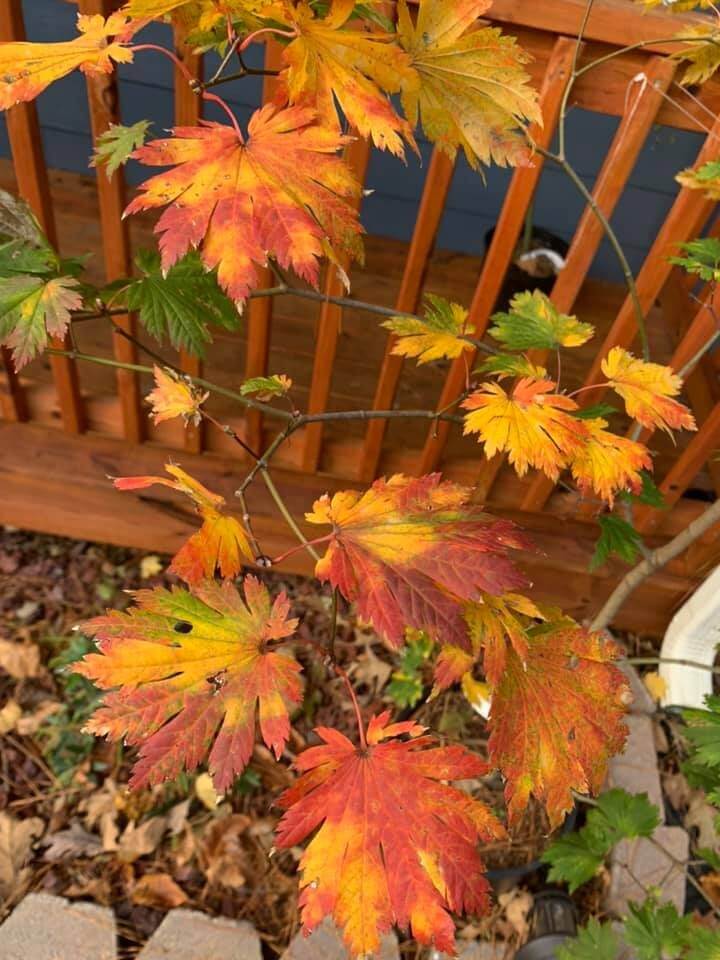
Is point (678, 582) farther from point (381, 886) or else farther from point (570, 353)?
point (381, 886)

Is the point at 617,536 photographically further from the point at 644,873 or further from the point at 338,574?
the point at 644,873

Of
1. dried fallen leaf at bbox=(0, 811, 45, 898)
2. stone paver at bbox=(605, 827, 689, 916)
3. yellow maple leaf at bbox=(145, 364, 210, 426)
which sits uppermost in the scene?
yellow maple leaf at bbox=(145, 364, 210, 426)

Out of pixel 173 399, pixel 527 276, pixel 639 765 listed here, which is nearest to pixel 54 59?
pixel 173 399

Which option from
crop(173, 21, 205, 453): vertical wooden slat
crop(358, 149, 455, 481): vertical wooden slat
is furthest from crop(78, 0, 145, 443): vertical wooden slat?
crop(358, 149, 455, 481): vertical wooden slat

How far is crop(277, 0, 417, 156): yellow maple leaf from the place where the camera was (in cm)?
82

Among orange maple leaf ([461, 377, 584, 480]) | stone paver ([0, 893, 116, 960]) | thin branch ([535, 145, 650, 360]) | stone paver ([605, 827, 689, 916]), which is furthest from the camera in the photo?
stone paver ([605, 827, 689, 916])

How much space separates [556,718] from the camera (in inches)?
37.3

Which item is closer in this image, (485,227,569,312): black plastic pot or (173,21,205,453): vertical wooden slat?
(173,21,205,453): vertical wooden slat

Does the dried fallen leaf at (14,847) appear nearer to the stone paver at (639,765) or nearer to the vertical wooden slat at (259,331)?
the vertical wooden slat at (259,331)

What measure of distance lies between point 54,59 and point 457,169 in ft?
7.91

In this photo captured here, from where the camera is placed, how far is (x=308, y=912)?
0.78 m

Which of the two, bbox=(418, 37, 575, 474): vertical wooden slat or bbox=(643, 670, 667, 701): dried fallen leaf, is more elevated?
bbox=(418, 37, 575, 474): vertical wooden slat

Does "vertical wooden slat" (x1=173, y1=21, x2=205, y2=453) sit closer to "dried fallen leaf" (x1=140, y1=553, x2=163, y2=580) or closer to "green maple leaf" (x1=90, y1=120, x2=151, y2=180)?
"green maple leaf" (x1=90, y1=120, x2=151, y2=180)

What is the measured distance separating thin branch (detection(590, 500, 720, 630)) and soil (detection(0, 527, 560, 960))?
1.42 feet
